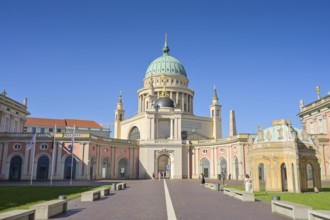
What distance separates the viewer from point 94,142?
2322 inches

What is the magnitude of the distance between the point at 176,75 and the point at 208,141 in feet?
109

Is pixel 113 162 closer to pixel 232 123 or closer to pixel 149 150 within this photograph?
pixel 149 150

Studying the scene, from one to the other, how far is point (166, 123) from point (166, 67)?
28.1m

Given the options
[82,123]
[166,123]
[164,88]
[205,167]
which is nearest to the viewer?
[205,167]

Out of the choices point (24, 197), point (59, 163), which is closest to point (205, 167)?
point (59, 163)

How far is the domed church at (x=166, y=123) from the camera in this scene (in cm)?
6744

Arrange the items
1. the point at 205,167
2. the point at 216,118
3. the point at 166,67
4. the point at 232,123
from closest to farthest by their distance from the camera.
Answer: the point at 205,167, the point at 232,123, the point at 216,118, the point at 166,67

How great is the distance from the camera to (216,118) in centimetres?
8181

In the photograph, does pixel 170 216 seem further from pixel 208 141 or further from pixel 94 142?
pixel 208 141

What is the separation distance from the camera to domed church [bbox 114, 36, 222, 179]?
67.4 m

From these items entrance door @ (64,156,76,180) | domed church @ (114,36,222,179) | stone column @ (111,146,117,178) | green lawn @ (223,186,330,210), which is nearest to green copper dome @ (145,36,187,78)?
domed church @ (114,36,222,179)

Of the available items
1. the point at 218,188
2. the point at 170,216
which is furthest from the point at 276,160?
the point at 170,216

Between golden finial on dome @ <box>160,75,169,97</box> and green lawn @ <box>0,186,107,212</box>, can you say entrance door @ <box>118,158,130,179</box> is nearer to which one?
golden finial on dome @ <box>160,75,169,97</box>

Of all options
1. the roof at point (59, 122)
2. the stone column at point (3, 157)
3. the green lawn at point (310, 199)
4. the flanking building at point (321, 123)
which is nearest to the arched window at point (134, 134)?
the roof at point (59, 122)
